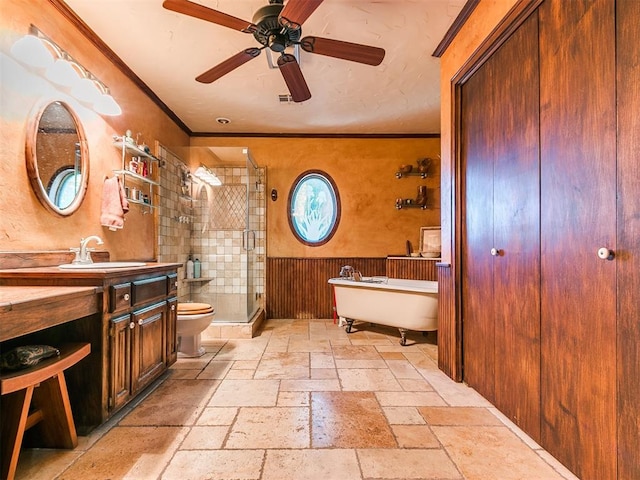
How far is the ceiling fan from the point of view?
159 cm

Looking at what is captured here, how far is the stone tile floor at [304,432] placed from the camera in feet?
4.56

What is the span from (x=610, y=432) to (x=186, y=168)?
449cm

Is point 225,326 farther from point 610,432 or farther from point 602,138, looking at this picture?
point 602,138

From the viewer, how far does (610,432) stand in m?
1.17

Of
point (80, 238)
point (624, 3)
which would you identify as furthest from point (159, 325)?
point (624, 3)

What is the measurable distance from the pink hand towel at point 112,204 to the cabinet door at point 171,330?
80 centimetres

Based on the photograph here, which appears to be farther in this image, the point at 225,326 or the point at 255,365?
the point at 225,326

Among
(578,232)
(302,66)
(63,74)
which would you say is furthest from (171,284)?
(578,232)

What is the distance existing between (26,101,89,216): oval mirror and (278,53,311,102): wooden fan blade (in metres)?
1.51

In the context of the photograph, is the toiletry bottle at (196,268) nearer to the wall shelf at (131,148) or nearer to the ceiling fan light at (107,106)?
the wall shelf at (131,148)

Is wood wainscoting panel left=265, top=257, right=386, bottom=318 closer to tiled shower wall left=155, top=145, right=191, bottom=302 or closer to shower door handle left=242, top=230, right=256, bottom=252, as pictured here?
shower door handle left=242, top=230, right=256, bottom=252

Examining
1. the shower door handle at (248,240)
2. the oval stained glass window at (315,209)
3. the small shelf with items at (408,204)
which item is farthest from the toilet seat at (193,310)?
the small shelf with items at (408,204)

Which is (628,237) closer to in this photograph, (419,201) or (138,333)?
(138,333)

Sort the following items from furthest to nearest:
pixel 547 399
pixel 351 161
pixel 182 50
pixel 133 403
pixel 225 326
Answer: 1. pixel 351 161
2. pixel 225 326
3. pixel 182 50
4. pixel 133 403
5. pixel 547 399
